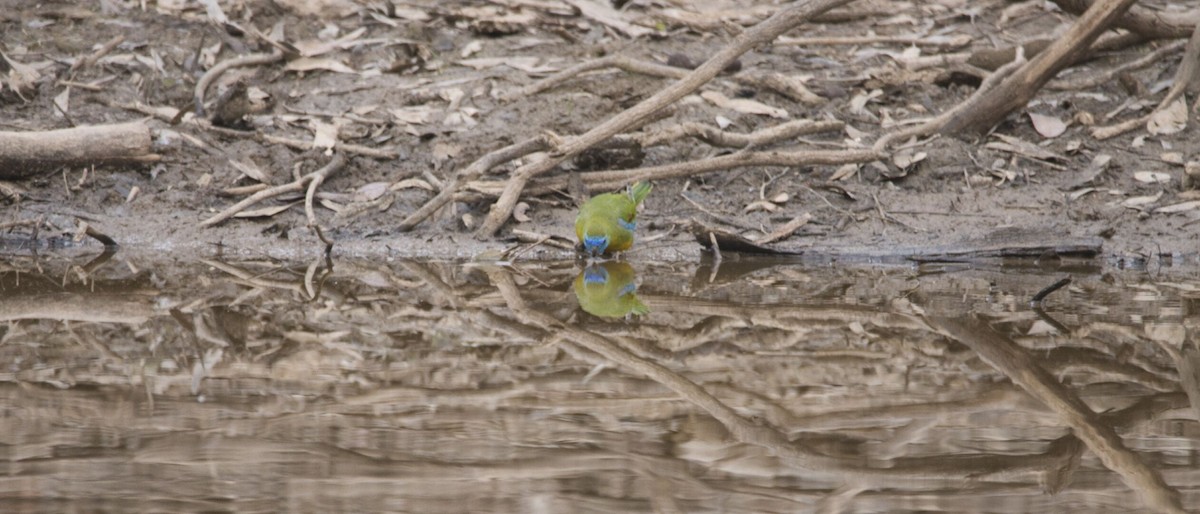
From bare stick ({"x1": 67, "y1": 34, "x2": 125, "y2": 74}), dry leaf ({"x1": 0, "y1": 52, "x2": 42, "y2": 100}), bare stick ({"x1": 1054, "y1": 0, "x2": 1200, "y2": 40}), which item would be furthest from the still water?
bare stick ({"x1": 67, "y1": 34, "x2": 125, "y2": 74})

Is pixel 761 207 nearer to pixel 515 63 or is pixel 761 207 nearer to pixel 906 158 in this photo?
pixel 906 158

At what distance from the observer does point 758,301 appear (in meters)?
5.37

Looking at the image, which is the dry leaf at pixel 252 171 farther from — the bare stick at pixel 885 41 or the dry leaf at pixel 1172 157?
the dry leaf at pixel 1172 157

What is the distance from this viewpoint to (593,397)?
3.55 metres

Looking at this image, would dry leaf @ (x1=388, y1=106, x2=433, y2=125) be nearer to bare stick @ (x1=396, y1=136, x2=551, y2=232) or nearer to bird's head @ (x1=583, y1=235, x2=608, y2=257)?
bare stick @ (x1=396, y1=136, x2=551, y2=232)

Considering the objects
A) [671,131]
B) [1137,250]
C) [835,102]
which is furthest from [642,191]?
[1137,250]

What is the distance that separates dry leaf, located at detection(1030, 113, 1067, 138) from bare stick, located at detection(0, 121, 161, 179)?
219 inches

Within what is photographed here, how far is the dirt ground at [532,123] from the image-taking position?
7.40 m

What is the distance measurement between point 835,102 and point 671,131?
5.18 ft

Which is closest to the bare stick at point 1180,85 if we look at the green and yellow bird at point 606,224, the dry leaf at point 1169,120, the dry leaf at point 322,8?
the dry leaf at point 1169,120

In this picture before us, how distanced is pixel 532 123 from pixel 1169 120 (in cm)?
405

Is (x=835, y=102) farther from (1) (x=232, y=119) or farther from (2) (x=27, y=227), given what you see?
(2) (x=27, y=227)

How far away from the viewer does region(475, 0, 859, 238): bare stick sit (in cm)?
728

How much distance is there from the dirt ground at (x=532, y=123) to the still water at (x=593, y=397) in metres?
1.44
